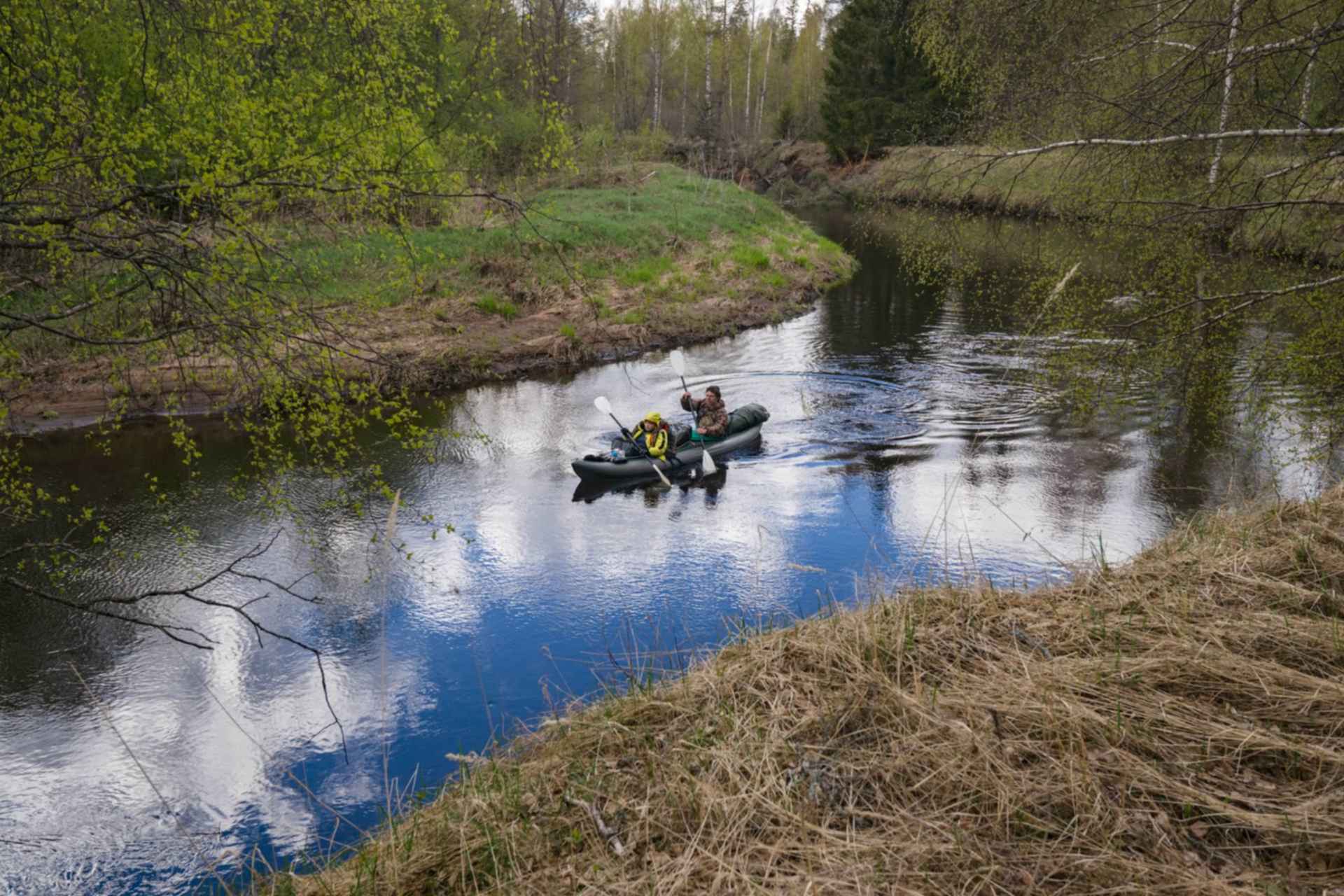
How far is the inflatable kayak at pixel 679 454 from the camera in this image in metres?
11.8

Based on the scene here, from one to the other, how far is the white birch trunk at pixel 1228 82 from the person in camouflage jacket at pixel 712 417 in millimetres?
6819

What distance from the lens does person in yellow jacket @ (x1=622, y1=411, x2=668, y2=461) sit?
1209cm

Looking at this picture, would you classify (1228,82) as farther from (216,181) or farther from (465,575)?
(465,575)

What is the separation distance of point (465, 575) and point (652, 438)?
11.7 feet

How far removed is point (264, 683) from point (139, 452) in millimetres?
6632

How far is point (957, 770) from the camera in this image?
3.25m

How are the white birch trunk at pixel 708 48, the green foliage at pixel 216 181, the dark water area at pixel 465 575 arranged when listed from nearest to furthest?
the green foliage at pixel 216 181 < the dark water area at pixel 465 575 < the white birch trunk at pixel 708 48

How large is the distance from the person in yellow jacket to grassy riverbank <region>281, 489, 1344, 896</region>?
741 centimetres

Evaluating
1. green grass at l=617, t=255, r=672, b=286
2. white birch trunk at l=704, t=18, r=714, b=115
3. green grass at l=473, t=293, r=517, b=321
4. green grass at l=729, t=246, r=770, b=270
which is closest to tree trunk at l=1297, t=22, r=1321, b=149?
green grass at l=473, t=293, r=517, b=321

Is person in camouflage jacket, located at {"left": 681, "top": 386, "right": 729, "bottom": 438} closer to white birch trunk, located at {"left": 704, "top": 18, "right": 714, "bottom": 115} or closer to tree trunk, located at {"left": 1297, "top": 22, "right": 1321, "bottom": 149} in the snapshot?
tree trunk, located at {"left": 1297, "top": 22, "right": 1321, "bottom": 149}

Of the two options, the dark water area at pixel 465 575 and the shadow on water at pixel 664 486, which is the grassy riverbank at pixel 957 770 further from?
the shadow on water at pixel 664 486

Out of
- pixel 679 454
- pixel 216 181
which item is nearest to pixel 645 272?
pixel 679 454

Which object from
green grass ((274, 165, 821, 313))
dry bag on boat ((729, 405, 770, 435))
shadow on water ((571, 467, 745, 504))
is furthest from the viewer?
green grass ((274, 165, 821, 313))

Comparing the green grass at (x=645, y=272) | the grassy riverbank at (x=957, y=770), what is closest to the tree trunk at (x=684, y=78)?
the green grass at (x=645, y=272)
